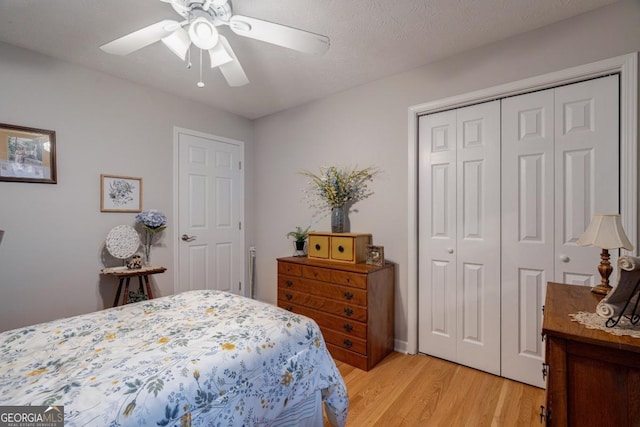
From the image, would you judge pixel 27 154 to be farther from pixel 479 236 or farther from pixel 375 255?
pixel 479 236

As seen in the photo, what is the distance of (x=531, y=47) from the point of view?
6.57 feet

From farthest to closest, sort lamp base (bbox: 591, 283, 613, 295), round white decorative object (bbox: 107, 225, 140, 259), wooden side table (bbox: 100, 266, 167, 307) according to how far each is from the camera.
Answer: round white decorative object (bbox: 107, 225, 140, 259) < wooden side table (bbox: 100, 266, 167, 307) < lamp base (bbox: 591, 283, 613, 295)

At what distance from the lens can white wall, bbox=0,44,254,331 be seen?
2158mm

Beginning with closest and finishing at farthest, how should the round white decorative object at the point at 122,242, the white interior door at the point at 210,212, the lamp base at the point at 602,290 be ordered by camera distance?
the lamp base at the point at 602,290
the round white decorative object at the point at 122,242
the white interior door at the point at 210,212

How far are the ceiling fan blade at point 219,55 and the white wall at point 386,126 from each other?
151 centimetres

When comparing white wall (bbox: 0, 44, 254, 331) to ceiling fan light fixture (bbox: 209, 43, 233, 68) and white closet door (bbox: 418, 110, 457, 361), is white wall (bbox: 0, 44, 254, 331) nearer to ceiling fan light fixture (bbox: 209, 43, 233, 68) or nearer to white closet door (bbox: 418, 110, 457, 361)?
ceiling fan light fixture (bbox: 209, 43, 233, 68)

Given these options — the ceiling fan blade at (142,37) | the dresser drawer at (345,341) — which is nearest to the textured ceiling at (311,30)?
the ceiling fan blade at (142,37)

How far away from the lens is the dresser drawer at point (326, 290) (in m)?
2.32

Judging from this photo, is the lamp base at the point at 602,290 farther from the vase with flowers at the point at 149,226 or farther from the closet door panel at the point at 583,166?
the vase with flowers at the point at 149,226

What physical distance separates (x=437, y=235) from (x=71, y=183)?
123 inches

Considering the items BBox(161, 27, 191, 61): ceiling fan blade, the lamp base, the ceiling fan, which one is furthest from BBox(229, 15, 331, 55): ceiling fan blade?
the lamp base

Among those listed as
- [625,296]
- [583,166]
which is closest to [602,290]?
[625,296]

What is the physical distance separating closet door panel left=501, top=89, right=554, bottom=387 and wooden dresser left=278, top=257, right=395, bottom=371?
88cm

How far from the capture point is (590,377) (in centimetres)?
90
